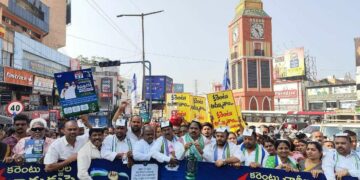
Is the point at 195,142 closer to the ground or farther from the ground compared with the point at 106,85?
closer to the ground

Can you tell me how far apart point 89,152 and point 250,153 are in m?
2.43

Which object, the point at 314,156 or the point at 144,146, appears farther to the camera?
the point at 144,146

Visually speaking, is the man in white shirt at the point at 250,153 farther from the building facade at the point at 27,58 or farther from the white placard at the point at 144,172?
the building facade at the point at 27,58

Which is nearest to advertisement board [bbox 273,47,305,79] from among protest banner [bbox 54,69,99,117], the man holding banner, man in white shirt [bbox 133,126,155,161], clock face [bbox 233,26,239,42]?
clock face [bbox 233,26,239,42]

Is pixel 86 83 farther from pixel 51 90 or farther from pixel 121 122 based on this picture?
pixel 51 90

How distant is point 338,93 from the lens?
6375 cm

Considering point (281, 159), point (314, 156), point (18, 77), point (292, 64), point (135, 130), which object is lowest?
point (281, 159)

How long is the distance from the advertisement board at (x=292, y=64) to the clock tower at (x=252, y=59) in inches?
366

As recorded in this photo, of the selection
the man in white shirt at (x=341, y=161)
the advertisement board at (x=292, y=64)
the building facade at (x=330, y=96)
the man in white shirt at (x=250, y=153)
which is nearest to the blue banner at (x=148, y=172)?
the man in white shirt at (x=250, y=153)

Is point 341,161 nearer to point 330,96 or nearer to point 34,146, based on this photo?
point 34,146

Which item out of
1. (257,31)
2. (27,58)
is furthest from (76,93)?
(257,31)

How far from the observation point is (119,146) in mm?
5945

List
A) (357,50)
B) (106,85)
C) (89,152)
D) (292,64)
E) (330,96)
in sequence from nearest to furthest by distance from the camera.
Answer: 1. (89,152)
2. (357,50)
3. (330,96)
4. (292,64)
5. (106,85)

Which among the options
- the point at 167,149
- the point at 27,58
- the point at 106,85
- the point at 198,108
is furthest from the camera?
the point at 106,85
